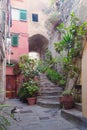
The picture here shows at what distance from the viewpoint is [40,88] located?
36.2 ft

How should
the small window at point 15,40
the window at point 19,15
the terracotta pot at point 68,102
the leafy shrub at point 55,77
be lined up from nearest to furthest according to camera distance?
1. the terracotta pot at point 68,102
2. the leafy shrub at point 55,77
3. the small window at point 15,40
4. the window at point 19,15

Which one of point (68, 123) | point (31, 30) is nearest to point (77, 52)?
point (68, 123)

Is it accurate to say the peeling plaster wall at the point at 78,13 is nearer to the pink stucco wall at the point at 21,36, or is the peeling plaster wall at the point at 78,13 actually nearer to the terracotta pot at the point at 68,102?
the terracotta pot at the point at 68,102

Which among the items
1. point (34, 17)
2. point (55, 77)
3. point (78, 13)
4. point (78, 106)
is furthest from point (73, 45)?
point (34, 17)

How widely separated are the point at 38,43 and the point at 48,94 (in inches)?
374

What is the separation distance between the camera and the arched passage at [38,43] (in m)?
17.9

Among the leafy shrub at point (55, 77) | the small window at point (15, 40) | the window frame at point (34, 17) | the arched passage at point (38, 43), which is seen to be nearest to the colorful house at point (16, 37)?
the small window at point (15, 40)

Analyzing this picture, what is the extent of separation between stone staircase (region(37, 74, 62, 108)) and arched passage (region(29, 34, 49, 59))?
6.43 meters

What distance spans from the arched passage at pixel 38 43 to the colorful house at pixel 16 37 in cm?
150

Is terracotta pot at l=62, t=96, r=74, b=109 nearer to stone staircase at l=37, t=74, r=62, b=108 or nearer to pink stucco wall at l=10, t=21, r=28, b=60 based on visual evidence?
stone staircase at l=37, t=74, r=62, b=108

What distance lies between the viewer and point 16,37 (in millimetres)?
16078

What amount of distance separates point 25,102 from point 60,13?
6.15 metres

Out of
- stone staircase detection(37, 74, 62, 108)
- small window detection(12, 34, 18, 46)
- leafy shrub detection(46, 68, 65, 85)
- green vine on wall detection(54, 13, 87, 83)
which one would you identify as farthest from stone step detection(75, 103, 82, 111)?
small window detection(12, 34, 18, 46)

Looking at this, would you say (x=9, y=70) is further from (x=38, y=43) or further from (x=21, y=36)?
(x=38, y=43)
